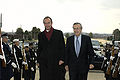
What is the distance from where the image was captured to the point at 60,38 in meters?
5.38

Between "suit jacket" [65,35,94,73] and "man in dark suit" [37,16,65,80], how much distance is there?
0.18m

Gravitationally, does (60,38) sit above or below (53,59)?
above

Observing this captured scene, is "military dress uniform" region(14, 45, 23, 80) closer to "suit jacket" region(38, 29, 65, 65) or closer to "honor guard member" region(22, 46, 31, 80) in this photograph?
"honor guard member" region(22, 46, 31, 80)

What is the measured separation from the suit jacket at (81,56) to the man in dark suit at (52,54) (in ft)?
0.58

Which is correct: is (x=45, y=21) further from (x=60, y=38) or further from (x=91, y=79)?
(x=91, y=79)

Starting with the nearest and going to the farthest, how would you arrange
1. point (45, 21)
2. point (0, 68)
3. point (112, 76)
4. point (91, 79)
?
point (45, 21)
point (0, 68)
point (112, 76)
point (91, 79)

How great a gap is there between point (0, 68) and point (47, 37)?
6.65ft

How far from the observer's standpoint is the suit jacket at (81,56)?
5.23 meters

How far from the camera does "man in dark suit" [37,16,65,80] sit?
5340 millimetres

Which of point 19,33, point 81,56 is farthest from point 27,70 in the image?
point 19,33

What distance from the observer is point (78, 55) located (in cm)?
526

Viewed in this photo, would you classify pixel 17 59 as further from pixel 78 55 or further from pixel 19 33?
pixel 19 33

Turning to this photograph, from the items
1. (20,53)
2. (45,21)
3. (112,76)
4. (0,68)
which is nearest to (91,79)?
(112,76)

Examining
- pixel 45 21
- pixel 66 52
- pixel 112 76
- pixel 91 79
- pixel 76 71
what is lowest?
pixel 91 79
